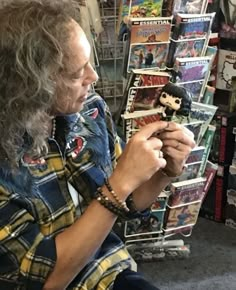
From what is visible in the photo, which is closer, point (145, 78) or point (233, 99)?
point (145, 78)

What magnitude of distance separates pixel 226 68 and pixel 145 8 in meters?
0.52

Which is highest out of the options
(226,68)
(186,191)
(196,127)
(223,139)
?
(226,68)

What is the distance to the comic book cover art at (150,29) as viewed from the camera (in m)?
1.53

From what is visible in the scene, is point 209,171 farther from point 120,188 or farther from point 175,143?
point 120,188

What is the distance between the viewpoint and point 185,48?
1.65 meters

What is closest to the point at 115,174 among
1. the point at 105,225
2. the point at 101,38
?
the point at 105,225

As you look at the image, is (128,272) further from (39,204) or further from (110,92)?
(110,92)

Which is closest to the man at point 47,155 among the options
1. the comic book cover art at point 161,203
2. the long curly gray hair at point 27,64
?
the long curly gray hair at point 27,64

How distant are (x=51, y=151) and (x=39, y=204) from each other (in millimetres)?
109

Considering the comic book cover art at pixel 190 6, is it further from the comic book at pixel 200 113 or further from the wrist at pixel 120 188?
the wrist at pixel 120 188

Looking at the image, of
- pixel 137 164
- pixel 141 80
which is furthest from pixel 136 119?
pixel 137 164

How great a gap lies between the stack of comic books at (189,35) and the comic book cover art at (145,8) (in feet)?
0.22

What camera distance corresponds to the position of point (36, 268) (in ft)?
2.99

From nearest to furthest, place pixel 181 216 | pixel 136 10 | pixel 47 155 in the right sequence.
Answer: pixel 47 155 → pixel 136 10 → pixel 181 216
